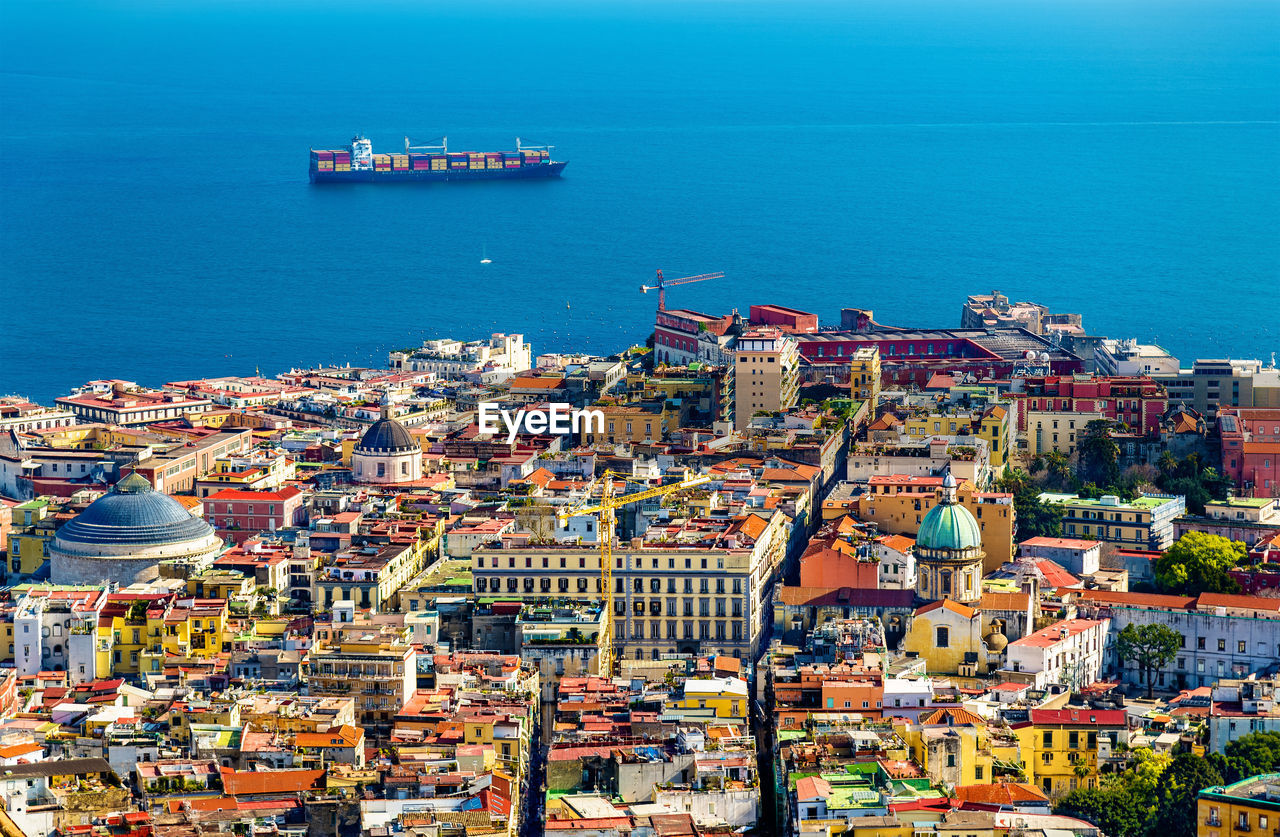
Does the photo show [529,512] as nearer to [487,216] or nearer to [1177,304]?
[1177,304]

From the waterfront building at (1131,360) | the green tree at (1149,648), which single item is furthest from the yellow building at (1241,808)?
the waterfront building at (1131,360)

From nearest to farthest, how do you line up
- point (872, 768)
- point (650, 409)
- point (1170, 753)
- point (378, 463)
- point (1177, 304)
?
point (872, 768), point (1170, 753), point (378, 463), point (650, 409), point (1177, 304)

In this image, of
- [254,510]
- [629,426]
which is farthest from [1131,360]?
[254,510]

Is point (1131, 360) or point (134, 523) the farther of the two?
point (1131, 360)

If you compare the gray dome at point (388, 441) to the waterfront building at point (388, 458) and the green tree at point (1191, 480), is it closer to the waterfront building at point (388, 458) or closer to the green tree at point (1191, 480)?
the waterfront building at point (388, 458)

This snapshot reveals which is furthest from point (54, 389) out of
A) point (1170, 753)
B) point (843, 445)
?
point (1170, 753)
